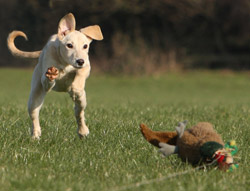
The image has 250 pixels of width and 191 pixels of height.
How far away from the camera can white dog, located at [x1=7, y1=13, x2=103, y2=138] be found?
4.52 metres

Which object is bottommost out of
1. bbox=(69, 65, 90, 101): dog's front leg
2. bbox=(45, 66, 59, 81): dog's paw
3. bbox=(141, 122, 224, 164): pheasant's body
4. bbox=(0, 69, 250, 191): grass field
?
bbox=(0, 69, 250, 191): grass field

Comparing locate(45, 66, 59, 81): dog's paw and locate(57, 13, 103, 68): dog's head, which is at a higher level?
locate(57, 13, 103, 68): dog's head

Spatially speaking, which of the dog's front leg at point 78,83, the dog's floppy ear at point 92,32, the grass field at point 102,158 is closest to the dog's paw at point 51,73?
the dog's front leg at point 78,83

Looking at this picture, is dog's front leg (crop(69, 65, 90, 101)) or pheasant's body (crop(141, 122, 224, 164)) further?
dog's front leg (crop(69, 65, 90, 101))

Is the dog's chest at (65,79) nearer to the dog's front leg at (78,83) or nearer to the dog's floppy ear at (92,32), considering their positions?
the dog's front leg at (78,83)

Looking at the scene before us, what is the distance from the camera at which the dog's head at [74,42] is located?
4415mm

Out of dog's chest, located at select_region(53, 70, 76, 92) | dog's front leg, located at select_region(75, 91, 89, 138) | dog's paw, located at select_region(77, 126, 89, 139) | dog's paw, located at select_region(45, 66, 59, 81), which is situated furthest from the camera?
dog's paw, located at select_region(77, 126, 89, 139)

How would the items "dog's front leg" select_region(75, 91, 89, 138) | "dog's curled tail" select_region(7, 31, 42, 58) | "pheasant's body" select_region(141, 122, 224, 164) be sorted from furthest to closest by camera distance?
1. "dog's curled tail" select_region(7, 31, 42, 58)
2. "dog's front leg" select_region(75, 91, 89, 138)
3. "pheasant's body" select_region(141, 122, 224, 164)

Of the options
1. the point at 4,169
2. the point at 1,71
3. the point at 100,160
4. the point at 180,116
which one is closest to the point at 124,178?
the point at 100,160

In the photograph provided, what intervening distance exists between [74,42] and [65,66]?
398 mm

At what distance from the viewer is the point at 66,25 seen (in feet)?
15.7

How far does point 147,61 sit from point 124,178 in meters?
23.5

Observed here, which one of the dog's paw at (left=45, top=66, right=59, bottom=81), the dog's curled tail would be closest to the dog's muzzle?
the dog's paw at (left=45, top=66, right=59, bottom=81)

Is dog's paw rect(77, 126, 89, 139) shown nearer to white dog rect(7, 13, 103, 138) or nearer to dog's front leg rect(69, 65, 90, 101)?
white dog rect(7, 13, 103, 138)
